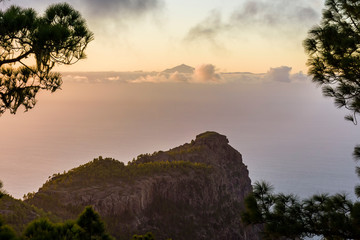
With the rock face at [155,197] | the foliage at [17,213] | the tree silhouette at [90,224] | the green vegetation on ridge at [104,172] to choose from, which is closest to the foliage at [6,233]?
the tree silhouette at [90,224]

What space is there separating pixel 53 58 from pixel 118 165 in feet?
202

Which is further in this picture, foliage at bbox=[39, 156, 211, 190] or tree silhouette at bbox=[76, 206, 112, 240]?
foliage at bbox=[39, 156, 211, 190]

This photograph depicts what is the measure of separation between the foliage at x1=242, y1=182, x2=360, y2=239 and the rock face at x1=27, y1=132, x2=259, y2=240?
4493 centimetres

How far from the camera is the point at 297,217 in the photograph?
16328 mm

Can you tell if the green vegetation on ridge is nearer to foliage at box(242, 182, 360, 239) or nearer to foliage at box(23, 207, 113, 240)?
foliage at box(23, 207, 113, 240)

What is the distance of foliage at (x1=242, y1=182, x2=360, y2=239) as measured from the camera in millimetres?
15766

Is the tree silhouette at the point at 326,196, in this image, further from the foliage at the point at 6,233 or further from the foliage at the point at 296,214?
the foliage at the point at 6,233

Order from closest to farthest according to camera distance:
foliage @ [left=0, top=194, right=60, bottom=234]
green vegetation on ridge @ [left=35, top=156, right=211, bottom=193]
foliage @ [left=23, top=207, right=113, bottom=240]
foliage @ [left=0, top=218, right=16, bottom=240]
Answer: foliage @ [left=0, top=218, right=16, bottom=240] → foliage @ [left=23, top=207, right=113, bottom=240] → foliage @ [left=0, top=194, right=60, bottom=234] → green vegetation on ridge @ [left=35, top=156, right=211, bottom=193]

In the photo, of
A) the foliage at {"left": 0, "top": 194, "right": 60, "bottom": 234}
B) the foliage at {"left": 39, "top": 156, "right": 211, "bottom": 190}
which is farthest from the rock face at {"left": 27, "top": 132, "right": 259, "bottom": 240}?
the foliage at {"left": 0, "top": 194, "right": 60, "bottom": 234}

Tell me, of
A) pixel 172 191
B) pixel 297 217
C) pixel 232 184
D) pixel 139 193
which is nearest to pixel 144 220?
pixel 139 193

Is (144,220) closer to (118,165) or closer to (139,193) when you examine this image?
(139,193)

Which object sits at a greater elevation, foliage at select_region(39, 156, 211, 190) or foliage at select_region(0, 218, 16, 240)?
foliage at select_region(39, 156, 211, 190)

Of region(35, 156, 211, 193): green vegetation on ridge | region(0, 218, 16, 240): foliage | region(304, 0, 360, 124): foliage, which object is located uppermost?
region(35, 156, 211, 193): green vegetation on ridge

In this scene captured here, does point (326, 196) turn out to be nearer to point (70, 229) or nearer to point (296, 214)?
point (296, 214)
